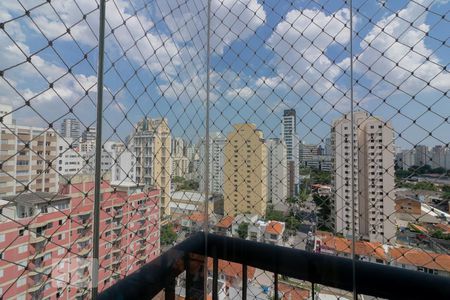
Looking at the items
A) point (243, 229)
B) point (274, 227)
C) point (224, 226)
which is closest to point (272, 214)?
point (274, 227)

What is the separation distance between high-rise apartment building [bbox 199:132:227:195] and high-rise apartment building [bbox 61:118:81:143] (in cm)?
62

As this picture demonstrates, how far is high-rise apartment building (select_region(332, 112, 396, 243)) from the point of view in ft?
3.57

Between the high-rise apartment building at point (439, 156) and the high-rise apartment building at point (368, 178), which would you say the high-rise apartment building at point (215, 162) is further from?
the high-rise apartment building at point (439, 156)

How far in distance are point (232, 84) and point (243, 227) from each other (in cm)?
72

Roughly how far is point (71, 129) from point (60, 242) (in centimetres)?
27

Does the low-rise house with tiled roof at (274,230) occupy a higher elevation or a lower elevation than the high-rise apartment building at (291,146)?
lower

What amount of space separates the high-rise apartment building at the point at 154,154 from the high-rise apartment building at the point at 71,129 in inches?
7.6

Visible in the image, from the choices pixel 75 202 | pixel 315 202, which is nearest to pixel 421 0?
pixel 315 202

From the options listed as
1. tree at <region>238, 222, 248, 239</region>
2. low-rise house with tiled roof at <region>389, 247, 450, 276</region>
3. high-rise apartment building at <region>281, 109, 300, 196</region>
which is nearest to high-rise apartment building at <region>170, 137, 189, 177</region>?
tree at <region>238, 222, 248, 239</region>

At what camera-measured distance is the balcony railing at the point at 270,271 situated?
28.3 inches

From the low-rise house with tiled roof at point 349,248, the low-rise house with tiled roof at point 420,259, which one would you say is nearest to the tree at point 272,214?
the low-rise house with tiled roof at point 349,248

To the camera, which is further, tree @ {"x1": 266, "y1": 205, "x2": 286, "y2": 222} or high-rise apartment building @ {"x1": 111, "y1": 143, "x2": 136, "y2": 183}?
tree @ {"x1": 266, "y1": 205, "x2": 286, "y2": 222}

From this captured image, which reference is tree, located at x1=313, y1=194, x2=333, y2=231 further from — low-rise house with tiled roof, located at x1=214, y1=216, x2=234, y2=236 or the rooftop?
the rooftop

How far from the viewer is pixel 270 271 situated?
0.94m
